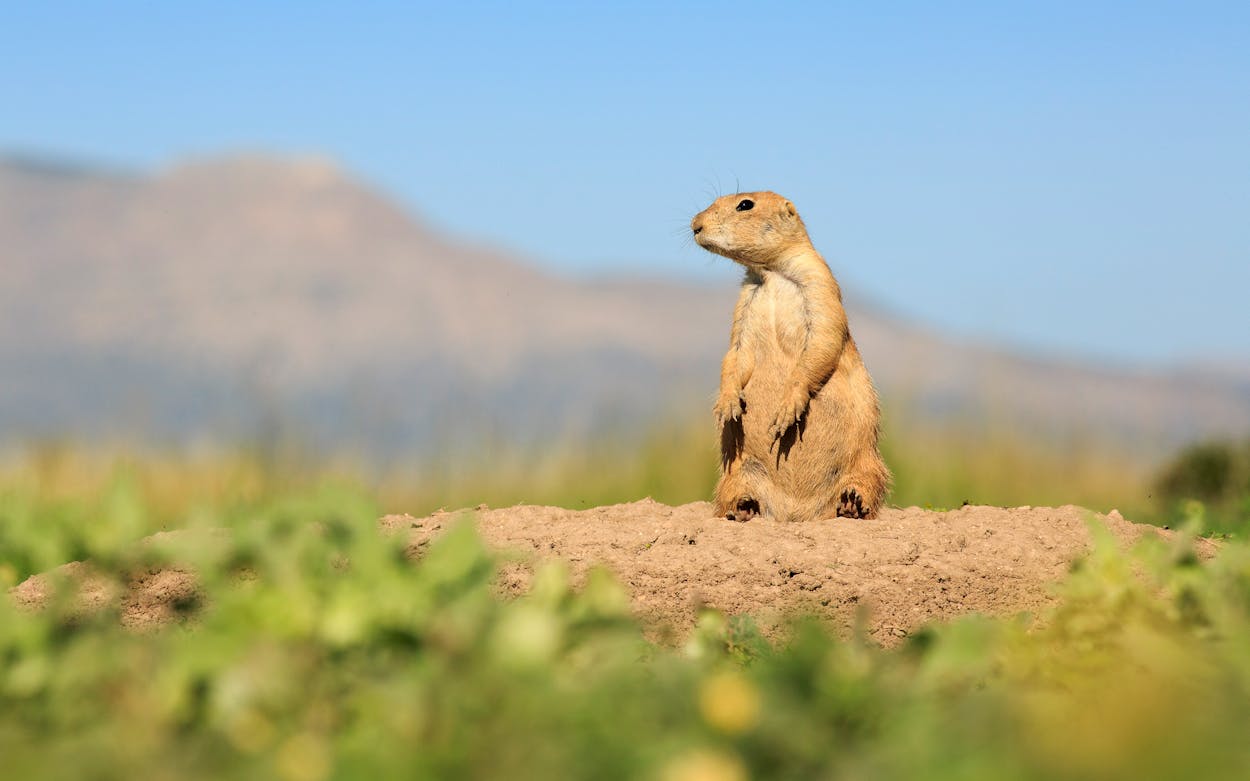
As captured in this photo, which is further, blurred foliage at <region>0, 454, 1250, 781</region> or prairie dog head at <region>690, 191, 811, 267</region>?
prairie dog head at <region>690, 191, 811, 267</region>

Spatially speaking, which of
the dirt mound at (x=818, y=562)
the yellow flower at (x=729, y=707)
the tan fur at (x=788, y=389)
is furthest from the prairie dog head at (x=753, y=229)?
the yellow flower at (x=729, y=707)

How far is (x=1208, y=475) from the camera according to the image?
11.7 metres

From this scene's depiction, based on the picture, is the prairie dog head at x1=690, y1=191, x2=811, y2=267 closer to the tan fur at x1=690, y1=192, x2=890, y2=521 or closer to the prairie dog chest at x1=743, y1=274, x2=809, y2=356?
the tan fur at x1=690, y1=192, x2=890, y2=521

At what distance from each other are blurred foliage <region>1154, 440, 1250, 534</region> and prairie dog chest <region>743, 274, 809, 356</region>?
5.19 m

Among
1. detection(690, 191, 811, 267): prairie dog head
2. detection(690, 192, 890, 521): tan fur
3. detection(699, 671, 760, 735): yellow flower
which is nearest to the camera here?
detection(699, 671, 760, 735): yellow flower

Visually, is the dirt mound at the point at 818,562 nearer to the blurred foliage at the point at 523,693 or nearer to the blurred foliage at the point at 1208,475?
the blurred foliage at the point at 523,693

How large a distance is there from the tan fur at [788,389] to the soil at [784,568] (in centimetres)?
44

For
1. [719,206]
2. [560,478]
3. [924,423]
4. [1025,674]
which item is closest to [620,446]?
[560,478]

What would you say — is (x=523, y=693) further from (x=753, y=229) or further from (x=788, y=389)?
(x=753, y=229)

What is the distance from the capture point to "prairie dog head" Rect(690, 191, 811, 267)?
741 centimetres

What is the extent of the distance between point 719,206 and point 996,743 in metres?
5.67

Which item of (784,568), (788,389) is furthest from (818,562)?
(788,389)

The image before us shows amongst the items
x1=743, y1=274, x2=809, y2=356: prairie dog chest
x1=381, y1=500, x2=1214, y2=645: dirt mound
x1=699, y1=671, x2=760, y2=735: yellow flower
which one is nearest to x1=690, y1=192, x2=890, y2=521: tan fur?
x1=743, y1=274, x2=809, y2=356: prairie dog chest

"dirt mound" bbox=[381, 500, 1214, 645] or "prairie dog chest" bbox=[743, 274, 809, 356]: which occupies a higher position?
"prairie dog chest" bbox=[743, 274, 809, 356]
